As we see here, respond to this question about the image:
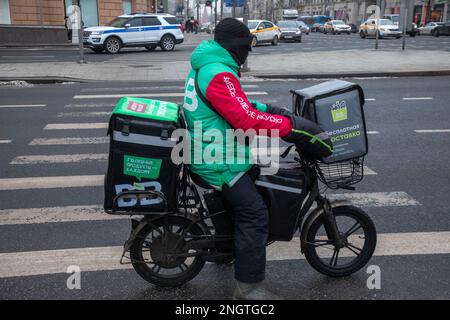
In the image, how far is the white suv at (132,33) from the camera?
24891 mm

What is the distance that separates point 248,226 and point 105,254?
1581 mm

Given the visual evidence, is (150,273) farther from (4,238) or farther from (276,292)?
(4,238)

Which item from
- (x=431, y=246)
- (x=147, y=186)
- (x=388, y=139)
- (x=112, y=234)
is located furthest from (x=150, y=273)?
(x=388, y=139)

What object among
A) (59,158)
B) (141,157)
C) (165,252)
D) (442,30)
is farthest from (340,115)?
(442,30)

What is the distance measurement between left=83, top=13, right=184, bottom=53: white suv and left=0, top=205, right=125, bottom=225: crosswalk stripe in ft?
69.2

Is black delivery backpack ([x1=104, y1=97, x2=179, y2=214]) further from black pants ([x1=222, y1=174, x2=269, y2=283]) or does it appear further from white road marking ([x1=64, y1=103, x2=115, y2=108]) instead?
white road marking ([x1=64, y1=103, x2=115, y2=108])

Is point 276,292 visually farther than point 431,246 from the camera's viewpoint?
No

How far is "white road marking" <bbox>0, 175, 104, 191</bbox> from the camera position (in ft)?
19.2

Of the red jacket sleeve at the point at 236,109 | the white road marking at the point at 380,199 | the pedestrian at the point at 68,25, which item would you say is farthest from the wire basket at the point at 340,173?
the pedestrian at the point at 68,25

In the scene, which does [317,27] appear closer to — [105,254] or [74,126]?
[74,126]

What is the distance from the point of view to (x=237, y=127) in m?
3.02

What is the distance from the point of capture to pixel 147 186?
319cm

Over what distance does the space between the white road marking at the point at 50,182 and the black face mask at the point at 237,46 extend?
11.2ft
